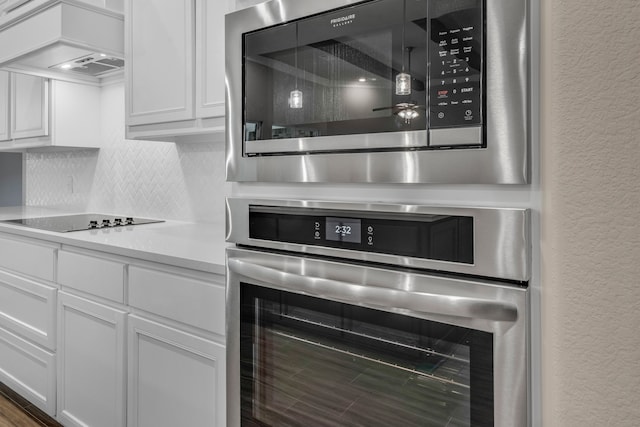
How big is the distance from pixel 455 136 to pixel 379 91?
181mm

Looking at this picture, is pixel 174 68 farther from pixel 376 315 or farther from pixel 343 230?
pixel 376 315

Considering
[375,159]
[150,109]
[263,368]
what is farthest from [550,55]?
[150,109]

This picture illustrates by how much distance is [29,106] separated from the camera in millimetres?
2863

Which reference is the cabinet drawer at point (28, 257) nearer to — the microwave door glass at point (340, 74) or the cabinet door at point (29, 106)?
the cabinet door at point (29, 106)

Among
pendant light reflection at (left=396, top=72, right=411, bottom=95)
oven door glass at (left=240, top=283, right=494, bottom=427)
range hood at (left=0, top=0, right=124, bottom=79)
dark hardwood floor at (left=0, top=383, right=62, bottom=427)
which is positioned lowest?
dark hardwood floor at (left=0, top=383, right=62, bottom=427)

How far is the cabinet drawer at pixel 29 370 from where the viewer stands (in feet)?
6.64

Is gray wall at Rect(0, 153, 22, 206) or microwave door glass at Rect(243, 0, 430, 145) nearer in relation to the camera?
microwave door glass at Rect(243, 0, 430, 145)

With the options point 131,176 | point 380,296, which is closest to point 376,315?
point 380,296

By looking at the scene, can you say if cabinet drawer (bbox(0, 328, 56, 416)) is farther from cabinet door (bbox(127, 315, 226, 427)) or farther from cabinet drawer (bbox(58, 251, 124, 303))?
cabinet door (bbox(127, 315, 226, 427))

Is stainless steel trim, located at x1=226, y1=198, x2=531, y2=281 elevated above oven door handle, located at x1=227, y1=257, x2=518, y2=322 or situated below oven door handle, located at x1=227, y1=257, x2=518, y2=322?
above

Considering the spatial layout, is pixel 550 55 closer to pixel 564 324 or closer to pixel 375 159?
pixel 564 324

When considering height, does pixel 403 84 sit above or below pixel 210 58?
below

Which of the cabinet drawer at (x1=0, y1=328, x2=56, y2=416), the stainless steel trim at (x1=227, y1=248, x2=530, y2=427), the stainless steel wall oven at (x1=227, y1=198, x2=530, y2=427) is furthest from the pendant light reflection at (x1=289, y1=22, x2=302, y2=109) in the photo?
the cabinet drawer at (x1=0, y1=328, x2=56, y2=416)

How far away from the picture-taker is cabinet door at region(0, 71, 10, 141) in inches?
122
